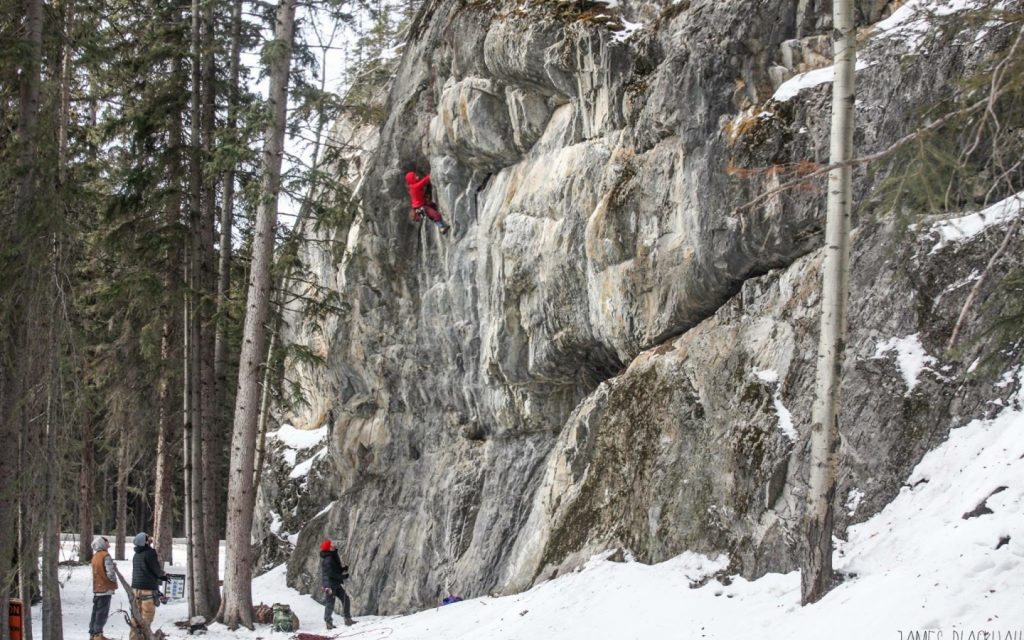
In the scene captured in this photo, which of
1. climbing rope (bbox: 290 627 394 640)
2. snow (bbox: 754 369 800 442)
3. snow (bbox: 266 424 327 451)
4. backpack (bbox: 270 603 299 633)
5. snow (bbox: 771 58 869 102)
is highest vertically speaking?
snow (bbox: 771 58 869 102)

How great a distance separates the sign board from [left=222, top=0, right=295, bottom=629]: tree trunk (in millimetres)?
4625

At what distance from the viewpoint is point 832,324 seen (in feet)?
25.4

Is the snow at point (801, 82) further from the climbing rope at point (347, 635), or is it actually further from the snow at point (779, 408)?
the climbing rope at point (347, 635)

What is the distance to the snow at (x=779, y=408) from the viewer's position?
9625mm

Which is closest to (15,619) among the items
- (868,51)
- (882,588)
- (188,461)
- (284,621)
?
(284,621)

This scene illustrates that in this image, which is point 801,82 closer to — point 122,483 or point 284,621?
point 284,621

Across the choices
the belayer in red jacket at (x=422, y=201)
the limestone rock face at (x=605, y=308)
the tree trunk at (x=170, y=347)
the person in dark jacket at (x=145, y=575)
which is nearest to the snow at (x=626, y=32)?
the limestone rock face at (x=605, y=308)

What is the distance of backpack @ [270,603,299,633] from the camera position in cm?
1391

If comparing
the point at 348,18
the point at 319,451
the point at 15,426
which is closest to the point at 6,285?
the point at 15,426

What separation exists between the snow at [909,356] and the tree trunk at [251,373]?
919cm

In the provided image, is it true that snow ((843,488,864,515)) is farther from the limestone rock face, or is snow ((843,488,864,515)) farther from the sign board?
the sign board

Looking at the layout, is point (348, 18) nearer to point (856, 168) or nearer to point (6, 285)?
point (6, 285)

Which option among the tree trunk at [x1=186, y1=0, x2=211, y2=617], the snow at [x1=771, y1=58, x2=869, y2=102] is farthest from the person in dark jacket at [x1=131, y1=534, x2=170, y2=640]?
the snow at [x1=771, y1=58, x2=869, y2=102]

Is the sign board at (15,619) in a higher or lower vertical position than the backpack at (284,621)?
higher
